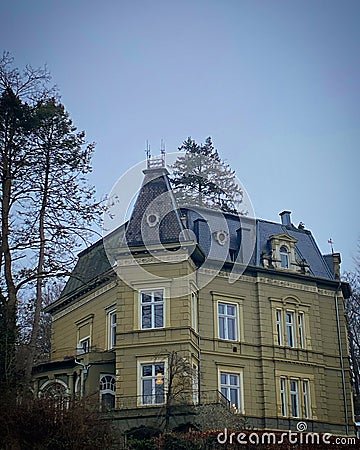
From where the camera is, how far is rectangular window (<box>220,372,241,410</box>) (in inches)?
1156

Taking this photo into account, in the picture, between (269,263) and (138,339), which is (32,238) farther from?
(269,263)

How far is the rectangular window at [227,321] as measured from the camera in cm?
3028

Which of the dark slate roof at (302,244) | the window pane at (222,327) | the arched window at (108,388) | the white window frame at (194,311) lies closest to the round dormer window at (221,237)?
the dark slate roof at (302,244)

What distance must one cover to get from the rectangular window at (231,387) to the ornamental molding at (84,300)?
5.90 m

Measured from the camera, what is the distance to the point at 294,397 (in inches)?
1234

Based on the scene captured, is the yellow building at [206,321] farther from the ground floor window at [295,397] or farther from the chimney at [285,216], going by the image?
the chimney at [285,216]

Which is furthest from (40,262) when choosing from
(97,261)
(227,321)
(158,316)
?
(97,261)

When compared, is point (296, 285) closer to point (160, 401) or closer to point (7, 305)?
point (160, 401)

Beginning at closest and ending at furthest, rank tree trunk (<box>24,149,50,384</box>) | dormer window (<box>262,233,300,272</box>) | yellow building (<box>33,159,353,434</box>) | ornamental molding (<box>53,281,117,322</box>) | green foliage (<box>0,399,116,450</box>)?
green foliage (<box>0,399,116,450</box>)
tree trunk (<box>24,149,50,384</box>)
yellow building (<box>33,159,353,434</box>)
ornamental molding (<box>53,281,117,322</box>)
dormer window (<box>262,233,300,272</box>)

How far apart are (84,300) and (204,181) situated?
20841 mm

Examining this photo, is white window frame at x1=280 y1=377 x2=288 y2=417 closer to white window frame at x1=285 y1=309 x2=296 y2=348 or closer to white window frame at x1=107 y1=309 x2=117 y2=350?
white window frame at x1=285 y1=309 x2=296 y2=348

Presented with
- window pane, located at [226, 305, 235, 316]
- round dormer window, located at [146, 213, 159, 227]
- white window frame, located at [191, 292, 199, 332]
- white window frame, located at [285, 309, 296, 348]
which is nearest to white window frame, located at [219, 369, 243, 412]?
white window frame, located at [191, 292, 199, 332]

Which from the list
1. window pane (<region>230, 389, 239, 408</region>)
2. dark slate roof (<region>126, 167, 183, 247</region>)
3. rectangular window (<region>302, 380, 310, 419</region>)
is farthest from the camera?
rectangular window (<region>302, 380, 310, 419</region>)

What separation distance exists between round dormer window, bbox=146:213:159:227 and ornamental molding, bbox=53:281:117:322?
9.32 ft
